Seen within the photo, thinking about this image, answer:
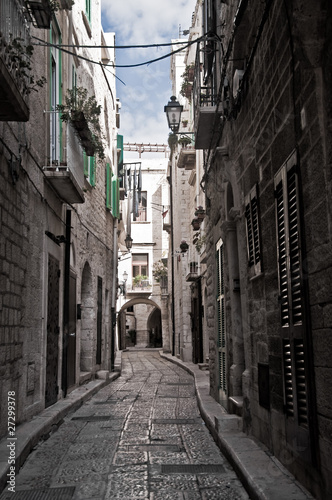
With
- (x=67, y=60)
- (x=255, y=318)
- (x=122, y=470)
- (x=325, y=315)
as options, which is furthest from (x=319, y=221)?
(x=67, y=60)

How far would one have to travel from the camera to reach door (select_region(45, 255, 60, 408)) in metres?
8.80

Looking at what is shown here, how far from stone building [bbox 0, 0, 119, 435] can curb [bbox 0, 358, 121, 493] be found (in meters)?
0.19

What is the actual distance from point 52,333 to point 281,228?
5.73 m

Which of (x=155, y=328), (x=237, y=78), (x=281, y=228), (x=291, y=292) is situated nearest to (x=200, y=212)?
(x=237, y=78)

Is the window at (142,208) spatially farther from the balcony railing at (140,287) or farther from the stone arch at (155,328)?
the stone arch at (155,328)

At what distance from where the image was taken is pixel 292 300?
4.12 m

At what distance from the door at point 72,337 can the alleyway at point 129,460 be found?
1517 mm

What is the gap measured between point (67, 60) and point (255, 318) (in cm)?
731

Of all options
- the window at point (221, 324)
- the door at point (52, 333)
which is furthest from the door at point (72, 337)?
the window at point (221, 324)

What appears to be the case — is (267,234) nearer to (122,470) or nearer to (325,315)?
(325,315)

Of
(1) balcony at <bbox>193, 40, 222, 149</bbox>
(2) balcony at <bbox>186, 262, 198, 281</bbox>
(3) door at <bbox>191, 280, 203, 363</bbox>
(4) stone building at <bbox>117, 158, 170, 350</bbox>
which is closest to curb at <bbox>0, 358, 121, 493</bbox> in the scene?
(1) balcony at <bbox>193, 40, 222, 149</bbox>

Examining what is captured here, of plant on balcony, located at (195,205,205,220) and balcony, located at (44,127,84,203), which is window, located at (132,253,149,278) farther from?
balcony, located at (44,127,84,203)

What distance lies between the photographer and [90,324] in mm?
13383

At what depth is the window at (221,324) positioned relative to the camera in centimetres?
817
